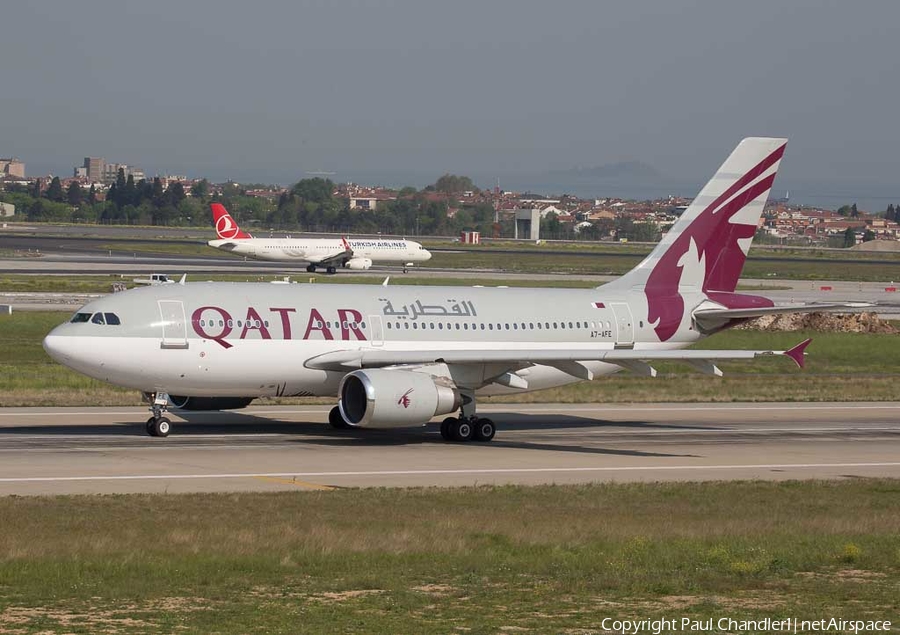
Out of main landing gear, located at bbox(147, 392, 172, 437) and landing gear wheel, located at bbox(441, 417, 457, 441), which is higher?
main landing gear, located at bbox(147, 392, 172, 437)

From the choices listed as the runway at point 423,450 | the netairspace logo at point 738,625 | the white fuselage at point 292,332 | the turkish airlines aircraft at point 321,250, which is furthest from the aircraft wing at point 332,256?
the netairspace logo at point 738,625

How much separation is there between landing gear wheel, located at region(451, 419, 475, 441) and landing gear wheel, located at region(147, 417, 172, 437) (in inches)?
301

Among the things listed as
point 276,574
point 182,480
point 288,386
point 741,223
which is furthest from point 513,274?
point 276,574

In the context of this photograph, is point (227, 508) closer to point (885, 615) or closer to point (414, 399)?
point (414, 399)

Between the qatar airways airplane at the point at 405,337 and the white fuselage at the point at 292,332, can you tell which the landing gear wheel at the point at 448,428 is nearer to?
the qatar airways airplane at the point at 405,337

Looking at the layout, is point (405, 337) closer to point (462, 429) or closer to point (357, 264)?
point (462, 429)

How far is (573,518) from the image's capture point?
81.4ft

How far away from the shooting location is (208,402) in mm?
38031

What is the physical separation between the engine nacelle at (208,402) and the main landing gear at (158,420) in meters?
1.73

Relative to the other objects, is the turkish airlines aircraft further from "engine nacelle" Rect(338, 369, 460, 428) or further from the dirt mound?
"engine nacelle" Rect(338, 369, 460, 428)

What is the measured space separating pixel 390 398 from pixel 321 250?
104 m

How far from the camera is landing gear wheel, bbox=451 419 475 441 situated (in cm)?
3731

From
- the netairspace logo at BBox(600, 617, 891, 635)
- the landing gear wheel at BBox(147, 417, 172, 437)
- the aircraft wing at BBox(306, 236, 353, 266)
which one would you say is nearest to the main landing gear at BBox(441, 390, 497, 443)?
the landing gear wheel at BBox(147, 417, 172, 437)

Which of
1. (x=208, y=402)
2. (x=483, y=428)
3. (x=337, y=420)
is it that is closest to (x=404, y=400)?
(x=483, y=428)
